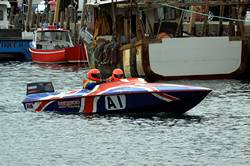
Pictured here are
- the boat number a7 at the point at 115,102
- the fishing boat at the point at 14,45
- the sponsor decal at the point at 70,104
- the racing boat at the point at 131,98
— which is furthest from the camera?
the fishing boat at the point at 14,45

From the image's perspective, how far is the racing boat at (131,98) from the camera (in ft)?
88.3

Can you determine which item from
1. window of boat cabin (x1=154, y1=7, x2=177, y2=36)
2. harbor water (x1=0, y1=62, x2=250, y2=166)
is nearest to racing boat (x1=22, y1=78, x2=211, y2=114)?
harbor water (x1=0, y1=62, x2=250, y2=166)

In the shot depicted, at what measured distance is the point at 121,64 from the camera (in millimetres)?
43125

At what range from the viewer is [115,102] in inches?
1076

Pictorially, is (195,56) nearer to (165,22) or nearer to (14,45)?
(165,22)

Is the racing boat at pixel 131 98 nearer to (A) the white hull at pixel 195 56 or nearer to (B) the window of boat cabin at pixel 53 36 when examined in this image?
(A) the white hull at pixel 195 56

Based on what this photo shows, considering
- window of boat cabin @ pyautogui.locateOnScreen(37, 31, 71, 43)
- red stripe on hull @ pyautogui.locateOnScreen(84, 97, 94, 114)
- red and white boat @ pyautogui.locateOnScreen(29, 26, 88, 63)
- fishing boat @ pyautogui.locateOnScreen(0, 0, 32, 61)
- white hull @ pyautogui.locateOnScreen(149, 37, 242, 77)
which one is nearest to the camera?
red stripe on hull @ pyautogui.locateOnScreen(84, 97, 94, 114)

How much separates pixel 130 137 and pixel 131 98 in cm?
370

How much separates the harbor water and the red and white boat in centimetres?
2702

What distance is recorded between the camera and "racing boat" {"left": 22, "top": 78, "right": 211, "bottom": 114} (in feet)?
88.3

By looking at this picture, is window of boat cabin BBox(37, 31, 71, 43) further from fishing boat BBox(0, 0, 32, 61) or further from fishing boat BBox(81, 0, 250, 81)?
fishing boat BBox(81, 0, 250, 81)

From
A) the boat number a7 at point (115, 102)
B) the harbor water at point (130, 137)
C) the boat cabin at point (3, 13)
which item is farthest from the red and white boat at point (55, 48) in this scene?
the boat number a7 at point (115, 102)

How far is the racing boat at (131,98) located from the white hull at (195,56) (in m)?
12.8

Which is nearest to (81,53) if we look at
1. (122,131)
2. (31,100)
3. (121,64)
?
(121,64)
